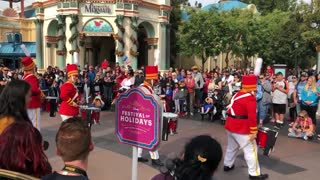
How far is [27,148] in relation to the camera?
283 cm

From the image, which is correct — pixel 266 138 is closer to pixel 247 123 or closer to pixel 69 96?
pixel 247 123

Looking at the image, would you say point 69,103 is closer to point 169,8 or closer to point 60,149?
point 60,149

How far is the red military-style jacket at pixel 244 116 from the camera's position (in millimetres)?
6773

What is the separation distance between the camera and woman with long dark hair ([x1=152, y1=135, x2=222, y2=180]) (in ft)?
8.63

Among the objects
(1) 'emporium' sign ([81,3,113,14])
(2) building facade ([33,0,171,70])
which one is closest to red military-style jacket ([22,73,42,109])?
(2) building facade ([33,0,171,70])

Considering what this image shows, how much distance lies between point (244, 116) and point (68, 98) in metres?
3.47

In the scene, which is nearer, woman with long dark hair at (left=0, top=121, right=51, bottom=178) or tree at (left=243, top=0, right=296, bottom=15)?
woman with long dark hair at (left=0, top=121, right=51, bottom=178)

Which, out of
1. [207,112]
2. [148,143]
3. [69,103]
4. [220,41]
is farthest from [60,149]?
[220,41]

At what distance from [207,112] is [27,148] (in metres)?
10.7

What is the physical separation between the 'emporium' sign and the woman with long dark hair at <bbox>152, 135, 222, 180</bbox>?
24380mm

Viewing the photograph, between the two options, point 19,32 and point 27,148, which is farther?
point 19,32

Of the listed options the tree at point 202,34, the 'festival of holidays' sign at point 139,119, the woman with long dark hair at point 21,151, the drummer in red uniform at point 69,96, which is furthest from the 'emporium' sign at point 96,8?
the woman with long dark hair at point 21,151

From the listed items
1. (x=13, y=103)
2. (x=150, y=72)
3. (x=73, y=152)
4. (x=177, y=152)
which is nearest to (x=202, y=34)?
(x=150, y=72)

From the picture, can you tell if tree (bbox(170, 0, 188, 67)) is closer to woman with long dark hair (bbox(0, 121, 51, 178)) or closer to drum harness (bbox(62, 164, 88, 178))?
woman with long dark hair (bbox(0, 121, 51, 178))
